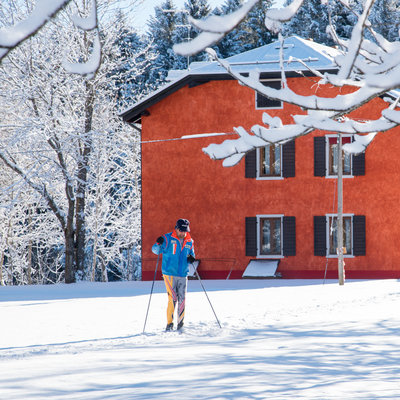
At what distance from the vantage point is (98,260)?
41.7m

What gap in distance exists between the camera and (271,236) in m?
25.9

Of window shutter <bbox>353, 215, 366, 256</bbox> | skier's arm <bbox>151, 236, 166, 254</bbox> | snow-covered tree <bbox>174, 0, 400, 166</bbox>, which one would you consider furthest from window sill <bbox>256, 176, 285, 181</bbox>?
snow-covered tree <bbox>174, 0, 400, 166</bbox>

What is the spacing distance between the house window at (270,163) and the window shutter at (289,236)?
5.08 feet

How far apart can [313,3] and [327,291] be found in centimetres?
3018

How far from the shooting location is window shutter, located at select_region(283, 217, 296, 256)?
83.4ft

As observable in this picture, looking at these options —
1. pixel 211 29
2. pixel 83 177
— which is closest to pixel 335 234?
pixel 83 177

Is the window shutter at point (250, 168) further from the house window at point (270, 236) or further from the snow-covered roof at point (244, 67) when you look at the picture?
the snow-covered roof at point (244, 67)

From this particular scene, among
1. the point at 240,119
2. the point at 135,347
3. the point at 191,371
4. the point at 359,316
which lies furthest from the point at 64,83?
the point at 191,371

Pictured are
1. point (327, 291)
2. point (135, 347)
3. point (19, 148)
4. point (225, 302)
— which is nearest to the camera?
point (135, 347)

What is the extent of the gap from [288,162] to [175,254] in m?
14.5

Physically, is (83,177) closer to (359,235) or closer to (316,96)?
(359,235)

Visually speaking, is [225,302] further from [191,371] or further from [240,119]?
[240,119]

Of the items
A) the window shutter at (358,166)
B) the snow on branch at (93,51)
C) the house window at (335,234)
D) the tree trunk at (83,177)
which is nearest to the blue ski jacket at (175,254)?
the snow on branch at (93,51)

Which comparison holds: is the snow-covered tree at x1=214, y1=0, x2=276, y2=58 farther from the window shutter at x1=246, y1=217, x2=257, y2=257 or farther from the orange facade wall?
the window shutter at x1=246, y1=217, x2=257, y2=257
